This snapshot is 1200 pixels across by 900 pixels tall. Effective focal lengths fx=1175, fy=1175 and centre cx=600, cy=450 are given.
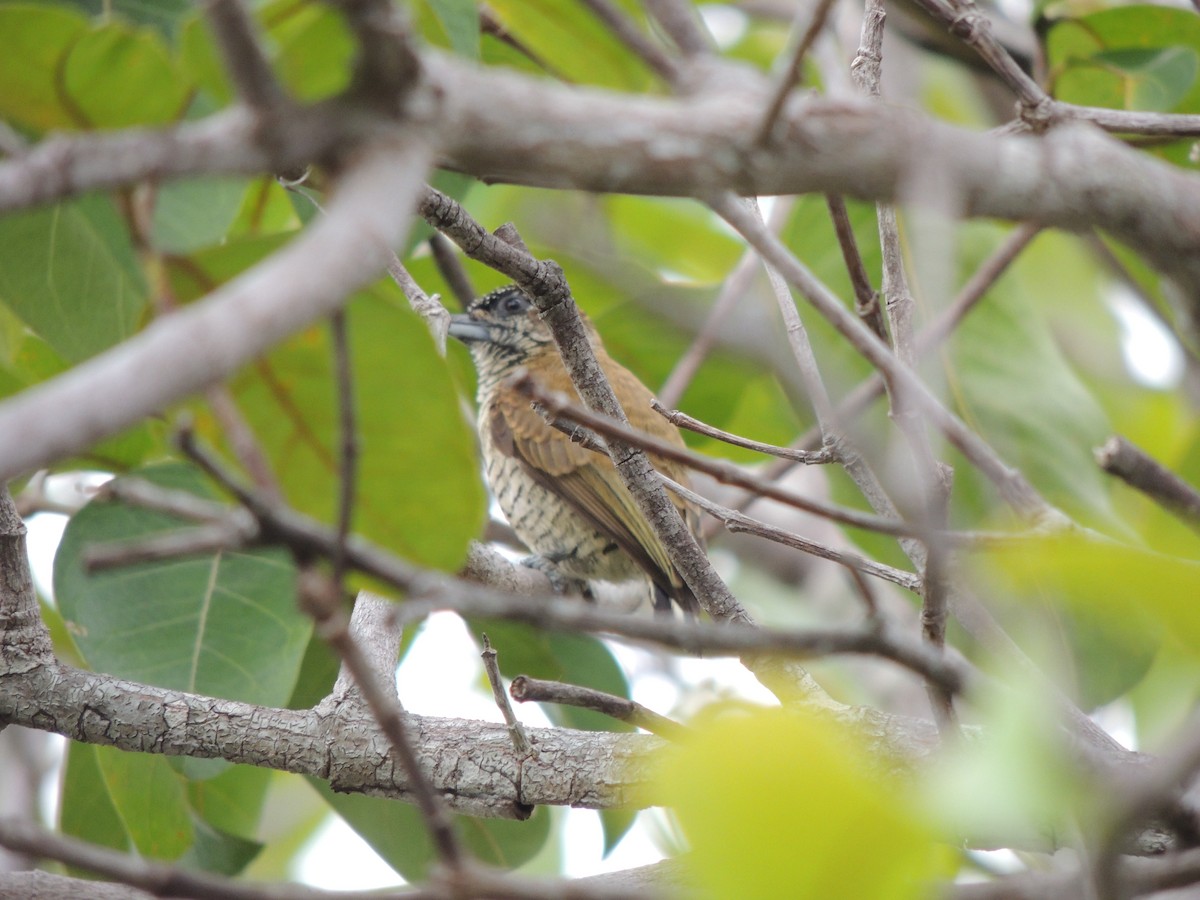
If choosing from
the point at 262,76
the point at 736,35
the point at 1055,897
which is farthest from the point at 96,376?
the point at 736,35

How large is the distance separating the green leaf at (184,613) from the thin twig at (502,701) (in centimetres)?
74

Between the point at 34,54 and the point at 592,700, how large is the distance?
46.2 inches

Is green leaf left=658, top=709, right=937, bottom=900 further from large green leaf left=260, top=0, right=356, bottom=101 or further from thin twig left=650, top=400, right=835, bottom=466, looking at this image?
thin twig left=650, top=400, right=835, bottom=466

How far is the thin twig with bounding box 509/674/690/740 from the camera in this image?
6.02 ft

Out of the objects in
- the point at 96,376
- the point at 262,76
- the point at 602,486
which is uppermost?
the point at 602,486

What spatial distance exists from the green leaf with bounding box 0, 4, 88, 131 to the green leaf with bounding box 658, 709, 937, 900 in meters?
1.12

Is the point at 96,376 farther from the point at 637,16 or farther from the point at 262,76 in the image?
the point at 637,16

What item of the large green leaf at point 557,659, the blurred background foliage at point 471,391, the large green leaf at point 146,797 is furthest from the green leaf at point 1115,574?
the large green leaf at point 557,659

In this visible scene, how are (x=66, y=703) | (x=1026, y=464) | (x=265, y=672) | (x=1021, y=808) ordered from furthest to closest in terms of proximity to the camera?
(x=1026, y=464) < (x=265, y=672) < (x=66, y=703) < (x=1021, y=808)

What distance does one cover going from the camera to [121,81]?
1445 millimetres

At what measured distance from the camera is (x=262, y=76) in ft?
3.26

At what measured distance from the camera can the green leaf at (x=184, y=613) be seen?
2.97 meters

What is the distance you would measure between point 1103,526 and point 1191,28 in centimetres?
166

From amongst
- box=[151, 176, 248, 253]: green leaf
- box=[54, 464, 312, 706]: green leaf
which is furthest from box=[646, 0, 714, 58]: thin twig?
box=[54, 464, 312, 706]: green leaf
